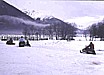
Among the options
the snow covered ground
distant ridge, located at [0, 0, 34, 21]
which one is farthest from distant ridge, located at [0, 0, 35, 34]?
the snow covered ground

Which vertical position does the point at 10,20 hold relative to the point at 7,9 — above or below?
below

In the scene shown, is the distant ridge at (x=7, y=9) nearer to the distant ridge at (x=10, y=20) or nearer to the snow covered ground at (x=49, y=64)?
the distant ridge at (x=10, y=20)

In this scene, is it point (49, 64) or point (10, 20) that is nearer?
point (49, 64)

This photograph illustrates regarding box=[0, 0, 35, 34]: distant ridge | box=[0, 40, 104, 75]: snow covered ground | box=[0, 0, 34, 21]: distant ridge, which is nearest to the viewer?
box=[0, 40, 104, 75]: snow covered ground

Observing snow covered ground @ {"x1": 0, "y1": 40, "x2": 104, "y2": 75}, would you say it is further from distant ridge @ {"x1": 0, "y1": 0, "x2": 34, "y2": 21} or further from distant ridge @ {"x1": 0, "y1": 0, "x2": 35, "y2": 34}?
distant ridge @ {"x1": 0, "y1": 0, "x2": 35, "y2": 34}

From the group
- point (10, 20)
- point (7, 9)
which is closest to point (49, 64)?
point (7, 9)

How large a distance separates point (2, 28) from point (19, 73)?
5982cm

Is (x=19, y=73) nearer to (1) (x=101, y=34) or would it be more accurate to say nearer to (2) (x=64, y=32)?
(1) (x=101, y=34)

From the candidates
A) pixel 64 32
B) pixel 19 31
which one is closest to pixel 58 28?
pixel 64 32

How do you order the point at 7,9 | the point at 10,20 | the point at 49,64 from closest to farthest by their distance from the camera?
the point at 49,64 → the point at 7,9 → the point at 10,20

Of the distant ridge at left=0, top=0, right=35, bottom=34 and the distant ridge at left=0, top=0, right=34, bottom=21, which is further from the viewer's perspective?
the distant ridge at left=0, top=0, right=35, bottom=34

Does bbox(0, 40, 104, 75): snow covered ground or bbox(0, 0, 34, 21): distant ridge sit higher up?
bbox(0, 0, 34, 21): distant ridge

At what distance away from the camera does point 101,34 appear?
229 feet

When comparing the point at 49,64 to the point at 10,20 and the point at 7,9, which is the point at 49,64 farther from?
the point at 10,20
